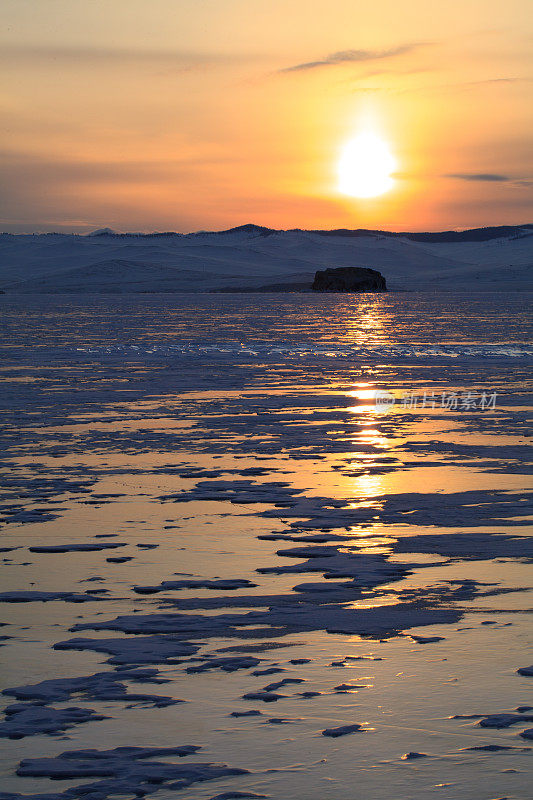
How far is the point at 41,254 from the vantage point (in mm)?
184000

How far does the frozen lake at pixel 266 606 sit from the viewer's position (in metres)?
3.25

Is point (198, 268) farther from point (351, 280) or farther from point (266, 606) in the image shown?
point (266, 606)

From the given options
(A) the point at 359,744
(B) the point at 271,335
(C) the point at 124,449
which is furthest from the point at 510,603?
(B) the point at 271,335

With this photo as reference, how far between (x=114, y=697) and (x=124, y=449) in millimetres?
5664

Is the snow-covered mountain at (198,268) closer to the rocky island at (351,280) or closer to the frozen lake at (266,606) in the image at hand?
the rocky island at (351,280)

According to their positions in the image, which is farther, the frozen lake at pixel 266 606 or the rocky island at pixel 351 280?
the rocky island at pixel 351 280

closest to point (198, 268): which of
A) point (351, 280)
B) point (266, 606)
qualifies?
point (351, 280)

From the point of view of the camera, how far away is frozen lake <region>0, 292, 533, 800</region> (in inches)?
128

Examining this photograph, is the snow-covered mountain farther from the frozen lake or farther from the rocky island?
the frozen lake

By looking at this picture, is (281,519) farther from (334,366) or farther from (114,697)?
(334,366)

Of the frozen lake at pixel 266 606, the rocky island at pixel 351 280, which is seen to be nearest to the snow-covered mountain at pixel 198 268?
the rocky island at pixel 351 280

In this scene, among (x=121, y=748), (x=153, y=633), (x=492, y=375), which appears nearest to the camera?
(x=121, y=748)

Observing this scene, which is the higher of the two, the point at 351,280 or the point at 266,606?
the point at 351,280

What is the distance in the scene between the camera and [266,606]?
4781mm
